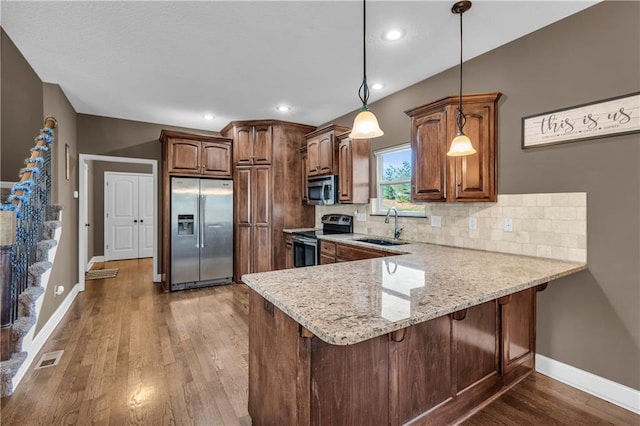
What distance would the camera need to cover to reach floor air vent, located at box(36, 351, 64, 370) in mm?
2439

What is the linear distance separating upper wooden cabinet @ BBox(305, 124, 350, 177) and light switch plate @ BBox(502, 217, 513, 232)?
2157mm

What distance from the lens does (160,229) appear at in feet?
16.9

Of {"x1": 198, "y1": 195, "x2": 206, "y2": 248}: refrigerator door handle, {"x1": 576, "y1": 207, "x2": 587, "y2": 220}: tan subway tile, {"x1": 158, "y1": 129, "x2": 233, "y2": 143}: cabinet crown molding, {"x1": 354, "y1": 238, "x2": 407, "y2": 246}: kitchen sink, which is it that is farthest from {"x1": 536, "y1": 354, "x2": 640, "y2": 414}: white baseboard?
{"x1": 158, "y1": 129, "x2": 233, "y2": 143}: cabinet crown molding

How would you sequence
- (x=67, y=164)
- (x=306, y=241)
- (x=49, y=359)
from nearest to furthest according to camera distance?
(x=49, y=359)
(x=67, y=164)
(x=306, y=241)

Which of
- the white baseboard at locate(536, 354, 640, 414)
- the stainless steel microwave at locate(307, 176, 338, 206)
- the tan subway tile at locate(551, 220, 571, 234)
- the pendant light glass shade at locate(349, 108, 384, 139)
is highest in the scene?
the pendant light glass shade at locate(349, 108, 384, 139)

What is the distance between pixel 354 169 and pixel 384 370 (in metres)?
2.78

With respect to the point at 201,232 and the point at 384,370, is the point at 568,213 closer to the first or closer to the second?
the point at 384,370

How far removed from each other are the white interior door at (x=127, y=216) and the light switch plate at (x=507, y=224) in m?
7.52

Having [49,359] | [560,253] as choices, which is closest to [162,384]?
[49,359]

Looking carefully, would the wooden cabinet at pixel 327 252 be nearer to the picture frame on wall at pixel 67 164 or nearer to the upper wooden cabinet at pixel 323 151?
the upper wooden cabinet at pixel 323 151

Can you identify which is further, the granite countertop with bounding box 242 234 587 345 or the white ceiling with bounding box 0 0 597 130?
the white ceiling with bounding box 0 0 597 130

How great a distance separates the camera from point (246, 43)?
8.39 feet

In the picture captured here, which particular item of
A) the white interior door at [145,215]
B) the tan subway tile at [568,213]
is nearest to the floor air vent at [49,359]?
the tan subway tile at [568,213]

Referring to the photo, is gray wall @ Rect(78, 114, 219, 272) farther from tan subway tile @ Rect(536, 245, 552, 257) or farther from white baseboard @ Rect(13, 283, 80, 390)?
tan subway tile @ Rect(536, 245, 552, 257)
